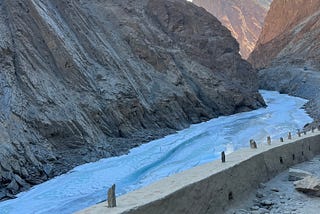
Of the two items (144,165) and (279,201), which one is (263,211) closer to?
(279,201)

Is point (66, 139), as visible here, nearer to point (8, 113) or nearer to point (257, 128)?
point (8, 113)

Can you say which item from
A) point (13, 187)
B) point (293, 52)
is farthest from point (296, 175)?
point (293, 52)

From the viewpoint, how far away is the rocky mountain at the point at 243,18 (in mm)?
182750

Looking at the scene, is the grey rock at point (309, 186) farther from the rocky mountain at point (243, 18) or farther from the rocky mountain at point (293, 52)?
the rocky mountain at point (243, 18)

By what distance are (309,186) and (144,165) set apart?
1101 cm

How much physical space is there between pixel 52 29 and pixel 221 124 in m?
18.5

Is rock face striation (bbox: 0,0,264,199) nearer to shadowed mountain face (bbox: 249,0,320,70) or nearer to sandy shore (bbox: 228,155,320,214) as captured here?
sandy shore (bbox: 228,155,320,214)

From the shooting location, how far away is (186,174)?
820 cm

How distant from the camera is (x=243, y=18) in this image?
18862 cm

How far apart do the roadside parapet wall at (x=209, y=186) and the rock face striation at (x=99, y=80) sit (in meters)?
8.95

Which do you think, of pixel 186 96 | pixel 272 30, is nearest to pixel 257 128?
pixel 186 96

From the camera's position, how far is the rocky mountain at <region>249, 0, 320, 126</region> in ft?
199

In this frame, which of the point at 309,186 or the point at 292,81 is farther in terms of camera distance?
the point at 292,81

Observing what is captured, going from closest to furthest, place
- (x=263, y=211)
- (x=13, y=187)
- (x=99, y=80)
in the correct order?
Answer: 1. (x=263, y=211)
2. (x=13, y=187)
3. (x=99, y=80)
